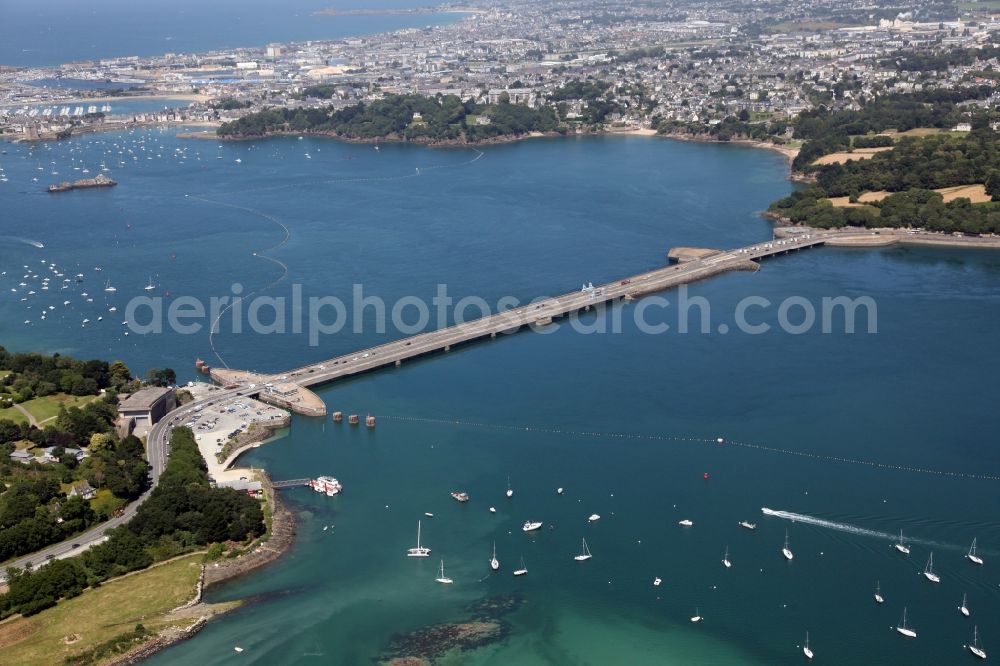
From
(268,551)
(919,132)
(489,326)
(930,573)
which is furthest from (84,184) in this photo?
(930,573)

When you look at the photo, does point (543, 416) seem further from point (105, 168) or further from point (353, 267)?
point (105, 168)

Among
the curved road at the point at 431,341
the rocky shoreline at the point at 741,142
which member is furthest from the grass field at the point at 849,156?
the curved road at the point at 431,341

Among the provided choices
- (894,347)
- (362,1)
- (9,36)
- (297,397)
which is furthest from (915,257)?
(362,1)

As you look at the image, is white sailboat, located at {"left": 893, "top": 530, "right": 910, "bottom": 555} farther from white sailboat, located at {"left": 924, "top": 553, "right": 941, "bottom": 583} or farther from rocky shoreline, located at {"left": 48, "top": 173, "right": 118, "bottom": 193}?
rocky shoreline, located at {"left": 48, "top": 173, "right": 118, "bottom": 193}

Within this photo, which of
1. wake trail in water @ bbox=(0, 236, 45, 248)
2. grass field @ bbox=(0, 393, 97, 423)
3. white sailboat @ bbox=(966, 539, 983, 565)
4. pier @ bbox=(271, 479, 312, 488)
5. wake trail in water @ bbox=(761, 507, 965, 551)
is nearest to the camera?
white sailboat @ bbox=(966, 539, 983, 565)

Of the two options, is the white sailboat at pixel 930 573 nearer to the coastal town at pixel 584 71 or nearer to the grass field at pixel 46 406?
the grass field at pixel 46 406

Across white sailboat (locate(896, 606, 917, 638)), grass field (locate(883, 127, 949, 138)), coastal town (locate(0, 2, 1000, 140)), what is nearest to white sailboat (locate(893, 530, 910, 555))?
white sailboat (locate(896, 606, 917, 638))
